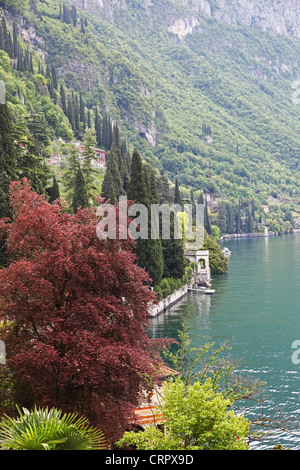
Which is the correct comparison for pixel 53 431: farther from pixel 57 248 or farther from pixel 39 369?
pixel 57 248

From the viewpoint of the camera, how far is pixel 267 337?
38031 millimetres

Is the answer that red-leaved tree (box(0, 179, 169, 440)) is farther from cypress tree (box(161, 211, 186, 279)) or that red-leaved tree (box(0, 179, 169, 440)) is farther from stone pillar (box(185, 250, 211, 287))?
stone pillar (box(185, 250, 211, 287))

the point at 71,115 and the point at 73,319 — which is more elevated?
the point at 71,115

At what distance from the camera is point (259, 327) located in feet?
136

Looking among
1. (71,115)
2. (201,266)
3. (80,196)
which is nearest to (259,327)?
(80,196)

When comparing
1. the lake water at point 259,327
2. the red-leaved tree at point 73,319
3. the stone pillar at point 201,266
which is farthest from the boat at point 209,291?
the red-leaved tree at point 73,319

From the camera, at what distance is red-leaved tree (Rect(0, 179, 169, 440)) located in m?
10.4

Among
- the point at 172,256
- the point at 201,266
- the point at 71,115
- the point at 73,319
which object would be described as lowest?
the point at 201,266

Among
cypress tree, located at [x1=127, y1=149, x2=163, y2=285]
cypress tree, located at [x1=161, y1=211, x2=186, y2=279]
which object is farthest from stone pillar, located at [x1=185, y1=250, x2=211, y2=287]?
cypress tree, located at [x1=127, y1=149, x2=163, y2=285]

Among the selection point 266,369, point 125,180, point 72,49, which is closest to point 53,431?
point 266,369

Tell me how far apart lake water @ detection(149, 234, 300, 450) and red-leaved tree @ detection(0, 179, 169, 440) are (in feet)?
28.1

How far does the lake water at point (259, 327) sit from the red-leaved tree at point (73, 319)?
28.1ft

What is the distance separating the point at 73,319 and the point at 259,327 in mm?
33122

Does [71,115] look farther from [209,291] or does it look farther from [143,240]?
[143,240]
